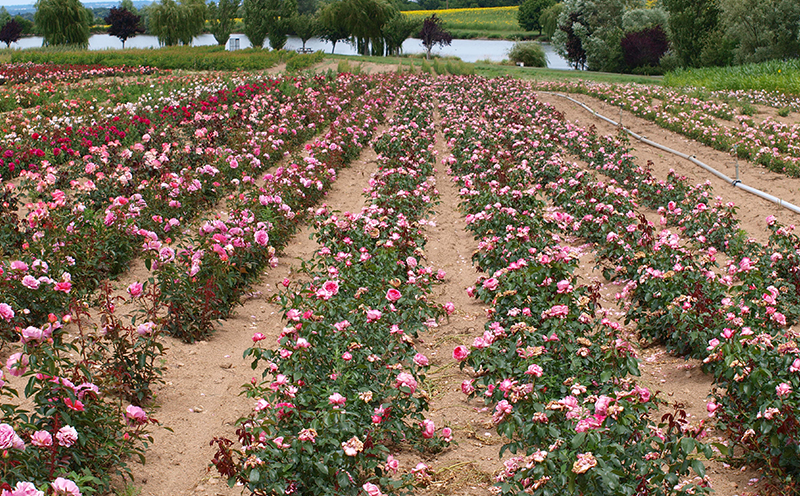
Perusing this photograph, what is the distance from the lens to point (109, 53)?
32938 mm

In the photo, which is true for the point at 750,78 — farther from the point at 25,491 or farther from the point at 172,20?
the point at 172,20

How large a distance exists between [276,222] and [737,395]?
15.1ft

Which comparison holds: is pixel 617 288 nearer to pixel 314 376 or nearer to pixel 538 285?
pixel 538 285

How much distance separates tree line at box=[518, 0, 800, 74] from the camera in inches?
1016

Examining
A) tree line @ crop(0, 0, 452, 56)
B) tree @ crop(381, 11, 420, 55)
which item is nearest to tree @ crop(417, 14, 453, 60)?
tree line @ crop(0, 0, 452, 56)

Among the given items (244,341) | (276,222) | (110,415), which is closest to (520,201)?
(276,222)

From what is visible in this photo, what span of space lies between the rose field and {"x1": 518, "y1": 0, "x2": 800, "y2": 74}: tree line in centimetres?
2042

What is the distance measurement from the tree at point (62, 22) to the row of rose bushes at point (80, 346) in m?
39.5

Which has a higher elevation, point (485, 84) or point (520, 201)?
point (485, 84)

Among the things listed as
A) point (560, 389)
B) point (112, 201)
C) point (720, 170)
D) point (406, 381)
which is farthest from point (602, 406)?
point (720, 170)

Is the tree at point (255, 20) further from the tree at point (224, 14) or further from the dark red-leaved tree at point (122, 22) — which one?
the dark red-leaved tree at point (122, 22)

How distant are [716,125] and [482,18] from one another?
235 feet

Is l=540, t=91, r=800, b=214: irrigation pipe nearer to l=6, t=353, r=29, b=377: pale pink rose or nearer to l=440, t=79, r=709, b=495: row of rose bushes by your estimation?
l=440, t=79, r=709, b=495: row of rose bushes

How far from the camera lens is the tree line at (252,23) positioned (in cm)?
4247
